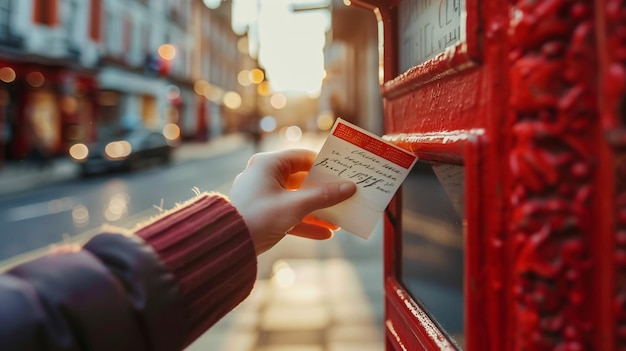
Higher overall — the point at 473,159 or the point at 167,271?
the point at 473,159

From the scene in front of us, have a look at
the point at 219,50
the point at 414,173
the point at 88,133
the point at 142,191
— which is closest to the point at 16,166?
the point at 88,133

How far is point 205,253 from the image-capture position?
0.85m

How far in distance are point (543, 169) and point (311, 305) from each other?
11.8 ft

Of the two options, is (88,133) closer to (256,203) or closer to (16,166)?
(16,166)

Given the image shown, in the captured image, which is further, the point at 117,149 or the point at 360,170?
the point at 117,149

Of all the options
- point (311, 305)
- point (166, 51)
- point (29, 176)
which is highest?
point (166, 51)

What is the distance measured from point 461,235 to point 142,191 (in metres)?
10.9

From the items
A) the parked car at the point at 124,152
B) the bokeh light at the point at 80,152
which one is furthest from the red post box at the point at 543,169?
the bokeh light at the point at 80,152

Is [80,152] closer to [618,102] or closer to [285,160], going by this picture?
[285,160]

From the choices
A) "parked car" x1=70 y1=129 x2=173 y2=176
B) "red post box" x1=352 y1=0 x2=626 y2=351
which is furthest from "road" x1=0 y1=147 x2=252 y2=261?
"red post box" x1=352 y1=0 x2=626 y2=351

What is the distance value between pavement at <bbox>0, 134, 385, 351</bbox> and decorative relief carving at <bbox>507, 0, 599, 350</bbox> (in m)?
2.68

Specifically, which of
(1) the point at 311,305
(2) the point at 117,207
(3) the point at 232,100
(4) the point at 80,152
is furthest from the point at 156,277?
(3) the point at 232,100

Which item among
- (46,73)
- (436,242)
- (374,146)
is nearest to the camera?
(374,146)

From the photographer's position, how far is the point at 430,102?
35.3 inches
